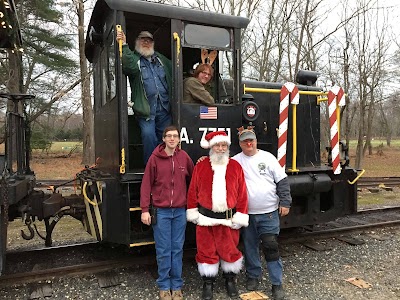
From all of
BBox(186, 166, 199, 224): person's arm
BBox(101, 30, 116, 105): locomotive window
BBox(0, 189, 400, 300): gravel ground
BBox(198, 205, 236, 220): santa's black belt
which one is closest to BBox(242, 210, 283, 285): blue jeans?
BBox(0, 189, 400, 300): gravel ground

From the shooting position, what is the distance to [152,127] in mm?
4262

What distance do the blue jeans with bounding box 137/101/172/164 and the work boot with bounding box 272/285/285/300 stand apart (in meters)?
2.05

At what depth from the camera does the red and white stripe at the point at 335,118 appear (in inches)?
212

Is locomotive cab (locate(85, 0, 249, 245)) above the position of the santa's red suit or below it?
above

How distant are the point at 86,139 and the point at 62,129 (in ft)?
45.2

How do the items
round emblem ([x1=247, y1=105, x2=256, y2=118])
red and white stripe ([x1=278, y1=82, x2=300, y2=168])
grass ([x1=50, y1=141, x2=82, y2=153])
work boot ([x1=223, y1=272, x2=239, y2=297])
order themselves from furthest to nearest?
grass ([x1=50, y1=141, x2=82, y2=153]) < red and white stripe ([x1=278, y1=82, x2=300, y2=168]) < round emblem ([x1=247, y1=105, x2=256, y2=118]) < work boot ([x1=223, y1=272, x2=239, y2=297])

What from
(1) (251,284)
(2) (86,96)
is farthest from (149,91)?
(2) (86,96)

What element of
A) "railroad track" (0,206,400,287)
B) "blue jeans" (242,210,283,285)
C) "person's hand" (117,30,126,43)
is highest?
"person's hand" (117,30,126,43)

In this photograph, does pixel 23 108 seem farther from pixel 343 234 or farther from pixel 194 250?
pixel 343 234

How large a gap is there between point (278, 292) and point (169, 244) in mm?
1245

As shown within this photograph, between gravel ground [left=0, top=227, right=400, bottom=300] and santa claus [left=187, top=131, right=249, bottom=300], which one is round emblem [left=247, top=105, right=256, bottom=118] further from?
gravel ground [left=0, top=227, right=400, bottom=300]

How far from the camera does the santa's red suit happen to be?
3.76 m

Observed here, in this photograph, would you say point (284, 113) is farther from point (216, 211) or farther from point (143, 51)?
point (143, 51)

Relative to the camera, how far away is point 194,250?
5.04m
